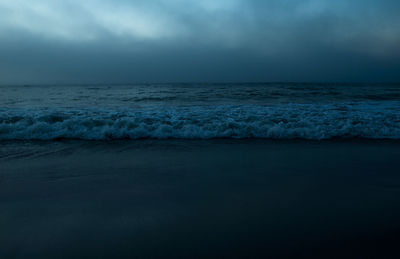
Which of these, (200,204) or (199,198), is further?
(199,198)

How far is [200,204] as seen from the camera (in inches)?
105

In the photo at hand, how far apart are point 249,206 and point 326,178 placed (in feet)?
5.13

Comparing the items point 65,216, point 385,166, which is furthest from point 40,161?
point 385,166

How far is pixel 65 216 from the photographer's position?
2.41m

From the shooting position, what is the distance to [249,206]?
8.50ft

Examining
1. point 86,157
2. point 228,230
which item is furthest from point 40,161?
point 228,230

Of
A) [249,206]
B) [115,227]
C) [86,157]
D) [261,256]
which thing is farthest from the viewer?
[86,157]

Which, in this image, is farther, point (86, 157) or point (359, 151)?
point (359, 151)

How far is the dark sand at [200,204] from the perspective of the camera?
6.40 ft

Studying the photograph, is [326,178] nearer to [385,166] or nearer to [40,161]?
[385,166]

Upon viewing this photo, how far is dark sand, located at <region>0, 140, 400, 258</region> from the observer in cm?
195

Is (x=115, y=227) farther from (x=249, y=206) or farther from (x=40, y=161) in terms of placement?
(x=40, y=161)

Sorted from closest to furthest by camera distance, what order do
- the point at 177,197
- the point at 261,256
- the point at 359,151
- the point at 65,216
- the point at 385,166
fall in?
the point at 261,256
the point at 65,216
the point at 177,197
the point at 385,166
the point at 359,151

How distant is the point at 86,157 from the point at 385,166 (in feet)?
17.8
